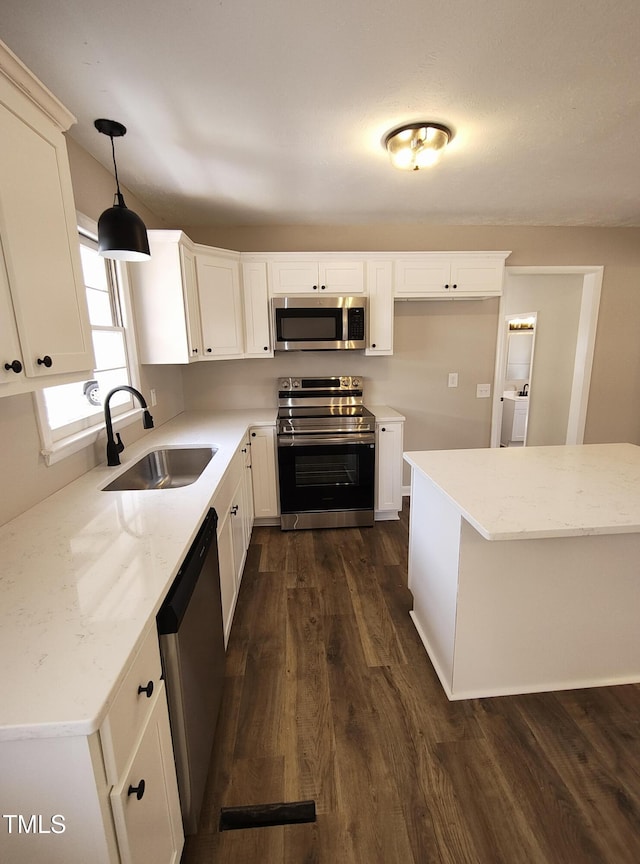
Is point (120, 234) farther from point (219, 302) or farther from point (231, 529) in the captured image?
point (231, 529)

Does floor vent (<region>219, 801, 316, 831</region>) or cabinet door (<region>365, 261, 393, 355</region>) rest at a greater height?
cabinet door (<region>365, 261, 393, 355</region>)

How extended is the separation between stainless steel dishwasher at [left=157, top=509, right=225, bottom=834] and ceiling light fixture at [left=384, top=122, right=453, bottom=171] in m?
1.97

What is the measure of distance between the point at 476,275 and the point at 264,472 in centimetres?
229

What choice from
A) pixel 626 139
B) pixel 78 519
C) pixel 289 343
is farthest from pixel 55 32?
pixel 626 139

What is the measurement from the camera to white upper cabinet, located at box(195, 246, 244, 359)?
2.74 metres

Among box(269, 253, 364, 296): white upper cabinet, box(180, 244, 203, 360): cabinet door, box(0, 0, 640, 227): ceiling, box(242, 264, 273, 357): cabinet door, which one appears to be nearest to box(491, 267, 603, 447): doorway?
box(0, 0, 640, 227): ceiling

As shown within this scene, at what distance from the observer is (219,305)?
2848 millimetres

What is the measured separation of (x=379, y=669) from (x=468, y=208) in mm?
3088

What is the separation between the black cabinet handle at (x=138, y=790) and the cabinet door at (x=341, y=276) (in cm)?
289

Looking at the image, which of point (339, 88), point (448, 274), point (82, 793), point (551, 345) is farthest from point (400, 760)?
point (551, 345)

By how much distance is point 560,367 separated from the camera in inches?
176

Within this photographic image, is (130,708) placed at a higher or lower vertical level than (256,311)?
lower

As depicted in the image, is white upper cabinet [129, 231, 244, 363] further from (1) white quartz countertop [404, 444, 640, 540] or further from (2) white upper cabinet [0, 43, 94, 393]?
(1) white quartz countertop [404, 444, 640, 540]

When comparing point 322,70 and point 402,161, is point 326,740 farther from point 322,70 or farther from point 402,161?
point 402,161
